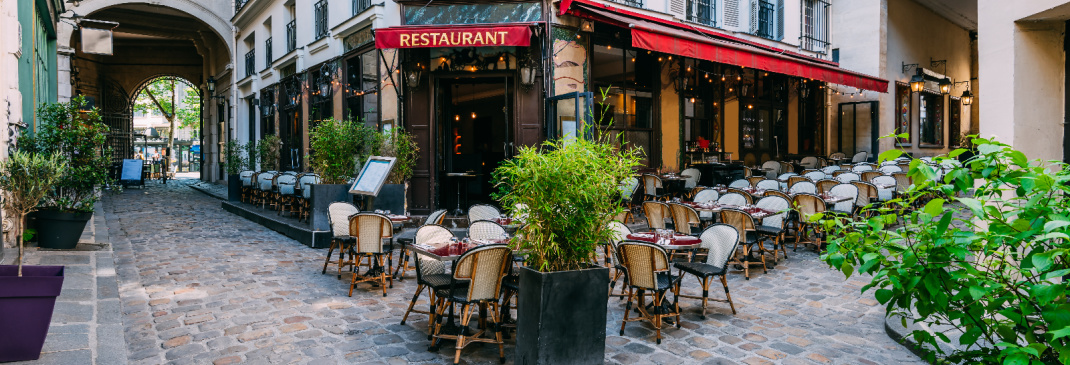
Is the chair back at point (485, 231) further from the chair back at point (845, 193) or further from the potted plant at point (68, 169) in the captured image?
the chair back at point (845, 193)

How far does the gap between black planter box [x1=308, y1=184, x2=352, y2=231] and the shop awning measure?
4621 mm

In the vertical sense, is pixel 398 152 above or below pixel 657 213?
above

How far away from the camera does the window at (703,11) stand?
545 inches

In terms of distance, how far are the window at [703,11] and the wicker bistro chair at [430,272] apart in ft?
32.7

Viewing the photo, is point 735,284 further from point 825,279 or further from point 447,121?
point 447,121

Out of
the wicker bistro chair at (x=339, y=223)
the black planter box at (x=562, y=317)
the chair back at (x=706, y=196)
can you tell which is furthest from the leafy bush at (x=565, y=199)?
the chair back at (x=706, y=196)

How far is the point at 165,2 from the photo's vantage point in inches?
765

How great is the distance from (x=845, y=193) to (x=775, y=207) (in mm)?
2237

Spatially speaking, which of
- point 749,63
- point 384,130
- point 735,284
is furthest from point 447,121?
point 735,284

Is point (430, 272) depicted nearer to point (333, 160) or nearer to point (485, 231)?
point (485, 231)

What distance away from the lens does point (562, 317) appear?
3.93m

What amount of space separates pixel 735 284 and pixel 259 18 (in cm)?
1734

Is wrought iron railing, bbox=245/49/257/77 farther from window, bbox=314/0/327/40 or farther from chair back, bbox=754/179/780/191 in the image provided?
chair back, bbox=754/179/780/191

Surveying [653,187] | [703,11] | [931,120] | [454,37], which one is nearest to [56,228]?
[454,37]
